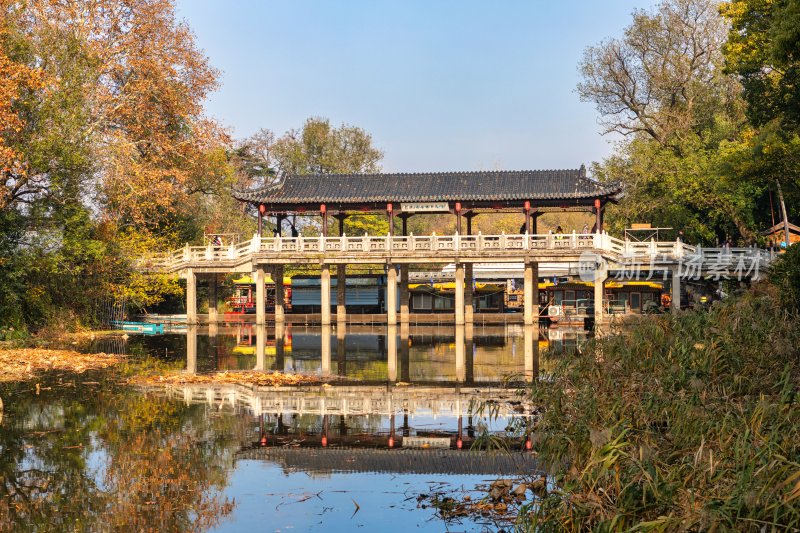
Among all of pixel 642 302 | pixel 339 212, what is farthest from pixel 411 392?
pixel 642 302

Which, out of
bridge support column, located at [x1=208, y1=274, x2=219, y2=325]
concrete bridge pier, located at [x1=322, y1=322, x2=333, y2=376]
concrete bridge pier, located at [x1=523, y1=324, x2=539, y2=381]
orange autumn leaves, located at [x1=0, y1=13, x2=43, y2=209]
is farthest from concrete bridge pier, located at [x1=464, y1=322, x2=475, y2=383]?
orange autumn leaves, located at [x1=0, y1=13, x2=43, y2=209]

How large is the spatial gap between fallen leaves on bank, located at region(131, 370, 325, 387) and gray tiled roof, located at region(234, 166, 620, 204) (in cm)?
1718

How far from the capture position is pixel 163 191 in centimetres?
2862

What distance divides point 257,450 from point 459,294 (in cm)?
2319

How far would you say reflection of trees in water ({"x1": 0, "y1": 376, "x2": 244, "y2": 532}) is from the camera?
26.0 ft

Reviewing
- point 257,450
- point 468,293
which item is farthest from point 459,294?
point 257,450

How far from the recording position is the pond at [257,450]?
26.6 feet

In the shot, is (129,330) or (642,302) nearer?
(129,330)

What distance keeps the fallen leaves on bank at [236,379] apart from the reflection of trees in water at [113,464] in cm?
254

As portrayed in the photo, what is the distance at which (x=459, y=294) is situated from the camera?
3356cm

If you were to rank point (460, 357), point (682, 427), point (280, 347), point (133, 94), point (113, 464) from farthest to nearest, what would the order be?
point (133, 94), point (280, 347), point (460, 357), point (113, 464), point (682, 427)

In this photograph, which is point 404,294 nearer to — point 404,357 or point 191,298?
point 191,298

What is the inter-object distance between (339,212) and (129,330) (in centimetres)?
963

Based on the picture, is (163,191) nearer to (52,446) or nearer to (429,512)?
(52,446)
